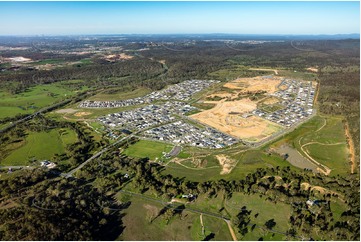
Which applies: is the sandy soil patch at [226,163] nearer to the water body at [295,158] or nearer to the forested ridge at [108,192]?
the forested ridge at [108,192]

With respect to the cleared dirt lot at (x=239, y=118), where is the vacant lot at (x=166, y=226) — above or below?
below

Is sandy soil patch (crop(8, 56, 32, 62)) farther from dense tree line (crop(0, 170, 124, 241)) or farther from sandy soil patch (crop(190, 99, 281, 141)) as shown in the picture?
dense tree line (crop(0, 170, 124, 241))

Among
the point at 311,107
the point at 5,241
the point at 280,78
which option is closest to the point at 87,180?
the point at 5,241

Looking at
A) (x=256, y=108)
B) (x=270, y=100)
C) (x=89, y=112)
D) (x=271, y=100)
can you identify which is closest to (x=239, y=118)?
(x=256, y=108)

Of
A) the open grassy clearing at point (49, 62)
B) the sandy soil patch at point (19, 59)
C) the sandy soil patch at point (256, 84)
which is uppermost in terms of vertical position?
the sandy soil patch at point (19, 59)

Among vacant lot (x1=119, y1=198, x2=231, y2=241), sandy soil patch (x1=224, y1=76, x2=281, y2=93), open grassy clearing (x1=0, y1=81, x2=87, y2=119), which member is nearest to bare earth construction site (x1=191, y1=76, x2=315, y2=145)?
sandy soil patch (x1=224, y1=76, x2=281, y2=93)

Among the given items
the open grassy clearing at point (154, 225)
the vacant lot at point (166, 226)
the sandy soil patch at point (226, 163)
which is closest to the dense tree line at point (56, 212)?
the open grassy clearing at point (154, 225)

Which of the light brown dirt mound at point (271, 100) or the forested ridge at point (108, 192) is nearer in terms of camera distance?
the forested ridge at point (108, 192)
